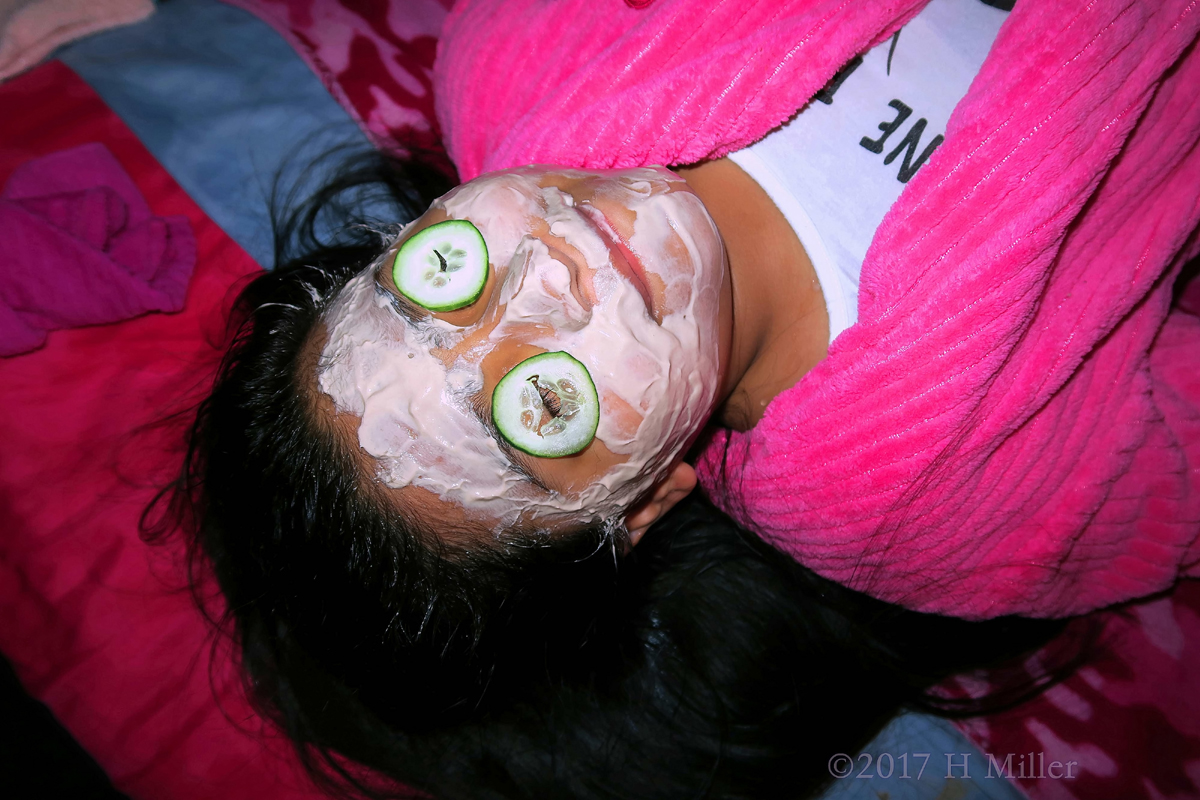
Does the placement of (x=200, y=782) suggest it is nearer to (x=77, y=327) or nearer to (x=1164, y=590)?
(x=77, y=327)

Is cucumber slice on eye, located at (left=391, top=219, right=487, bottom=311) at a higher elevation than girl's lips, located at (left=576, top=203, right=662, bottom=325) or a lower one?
higher

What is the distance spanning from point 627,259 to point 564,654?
542mm

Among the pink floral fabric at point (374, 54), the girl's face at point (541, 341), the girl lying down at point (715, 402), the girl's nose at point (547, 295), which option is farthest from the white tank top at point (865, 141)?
the pink floral fabric at point (374, 54)

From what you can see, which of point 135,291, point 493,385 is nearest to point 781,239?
point 493,385

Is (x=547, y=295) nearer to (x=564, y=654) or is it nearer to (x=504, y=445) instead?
(x=504, y=445)

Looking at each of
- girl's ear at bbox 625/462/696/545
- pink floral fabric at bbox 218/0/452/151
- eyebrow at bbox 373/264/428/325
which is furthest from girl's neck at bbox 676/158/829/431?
pink floral fabric at bbox 218/0/452/151

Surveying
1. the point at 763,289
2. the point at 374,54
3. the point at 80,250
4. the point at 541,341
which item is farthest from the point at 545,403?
the point at 374,54

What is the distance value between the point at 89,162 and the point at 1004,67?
1317 millimetres

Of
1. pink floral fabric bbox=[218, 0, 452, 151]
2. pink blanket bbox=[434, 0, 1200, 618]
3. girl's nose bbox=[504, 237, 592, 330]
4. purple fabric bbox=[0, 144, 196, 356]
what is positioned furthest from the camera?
pink floral fabric bbox=[218, 0, 452, 151]

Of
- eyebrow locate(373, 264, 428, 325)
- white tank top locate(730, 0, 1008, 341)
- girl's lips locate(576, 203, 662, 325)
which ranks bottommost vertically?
white tank top locate(730, 0, 1008, 341)

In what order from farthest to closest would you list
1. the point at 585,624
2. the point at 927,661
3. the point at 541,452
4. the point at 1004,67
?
the point at 927,661
the point at 585,624
the point at 1004,67
the point at 541,452

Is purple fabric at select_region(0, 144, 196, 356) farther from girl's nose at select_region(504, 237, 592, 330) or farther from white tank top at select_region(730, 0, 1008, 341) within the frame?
white tank top at select_region(730, 0, 1008, 341)

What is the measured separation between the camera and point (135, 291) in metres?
1.08

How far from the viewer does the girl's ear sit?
78 cm
